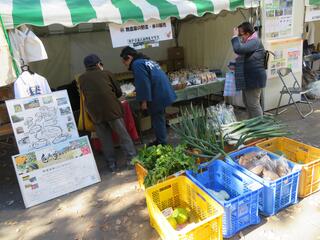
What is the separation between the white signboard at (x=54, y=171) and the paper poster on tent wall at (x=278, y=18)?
4.02 metres

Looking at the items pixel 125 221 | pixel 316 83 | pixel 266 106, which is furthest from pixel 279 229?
pixel 316 83

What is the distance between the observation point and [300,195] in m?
2.88

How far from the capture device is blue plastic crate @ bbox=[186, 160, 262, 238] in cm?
238

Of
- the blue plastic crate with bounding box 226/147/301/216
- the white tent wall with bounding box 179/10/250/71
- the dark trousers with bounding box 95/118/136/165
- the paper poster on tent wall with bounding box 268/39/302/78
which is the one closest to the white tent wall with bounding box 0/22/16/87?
the dark trousers with bounding box 95/118/136/165

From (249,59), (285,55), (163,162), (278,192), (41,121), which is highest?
(249,59)

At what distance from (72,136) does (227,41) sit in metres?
3.93

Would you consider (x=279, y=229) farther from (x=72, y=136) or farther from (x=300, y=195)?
(x=72, y=136)

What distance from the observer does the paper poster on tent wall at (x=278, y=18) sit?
5160mm

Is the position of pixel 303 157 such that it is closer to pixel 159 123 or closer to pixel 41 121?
pixel 159 123

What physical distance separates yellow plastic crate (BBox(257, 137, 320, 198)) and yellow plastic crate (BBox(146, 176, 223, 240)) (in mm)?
1111

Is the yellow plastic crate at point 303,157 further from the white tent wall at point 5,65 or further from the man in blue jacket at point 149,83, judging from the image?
the white tent wall at point 5,65

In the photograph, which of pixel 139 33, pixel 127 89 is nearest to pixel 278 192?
pixel 139 33

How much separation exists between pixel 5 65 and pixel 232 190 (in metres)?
2.97

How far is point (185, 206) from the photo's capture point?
2754 millimetres
